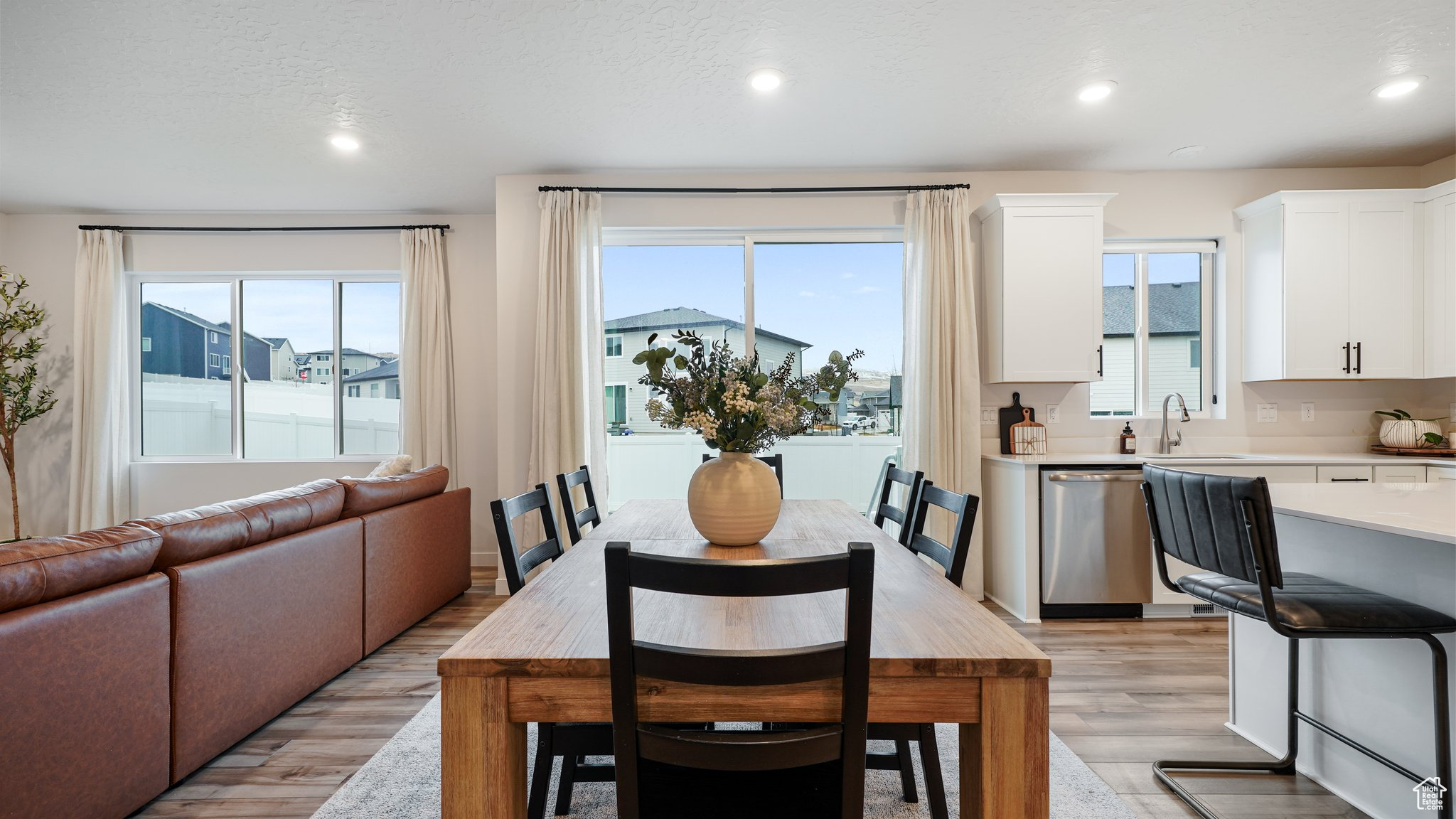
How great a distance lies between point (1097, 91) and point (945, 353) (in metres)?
1.51

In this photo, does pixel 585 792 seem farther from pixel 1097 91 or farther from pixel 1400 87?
pixel 1400 87

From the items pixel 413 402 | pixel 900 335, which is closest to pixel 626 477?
pixel 413 402

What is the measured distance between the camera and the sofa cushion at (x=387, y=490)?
291cm

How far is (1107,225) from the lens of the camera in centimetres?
417

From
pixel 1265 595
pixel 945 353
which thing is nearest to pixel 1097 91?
pixel 945 353

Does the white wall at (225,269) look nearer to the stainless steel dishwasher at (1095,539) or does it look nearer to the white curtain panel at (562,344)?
the white curtain panel at (562,344)

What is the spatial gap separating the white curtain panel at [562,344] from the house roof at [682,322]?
35 centimetres

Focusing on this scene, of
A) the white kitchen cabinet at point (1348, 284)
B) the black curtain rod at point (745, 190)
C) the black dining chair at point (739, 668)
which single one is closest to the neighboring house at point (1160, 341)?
the white kitchen cabinet at point (1348, 284)

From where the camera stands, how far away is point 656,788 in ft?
3.48

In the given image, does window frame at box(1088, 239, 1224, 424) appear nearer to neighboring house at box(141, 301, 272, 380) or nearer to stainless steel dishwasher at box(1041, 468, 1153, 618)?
stainless steel dishwasher at box(1041, 468, 1153, 618)

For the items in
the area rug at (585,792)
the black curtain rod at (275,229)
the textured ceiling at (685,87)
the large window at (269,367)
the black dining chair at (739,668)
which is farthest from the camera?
the large window at (269,367)

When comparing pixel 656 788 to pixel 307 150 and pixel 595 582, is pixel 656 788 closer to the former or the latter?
pixel 595 582

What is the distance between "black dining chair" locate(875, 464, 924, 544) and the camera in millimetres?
2033

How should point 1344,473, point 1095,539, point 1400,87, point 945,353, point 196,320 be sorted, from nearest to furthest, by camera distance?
point 1400,87 < point 1344,473 < point 1095,539 < point 945,353 < point 196,320
